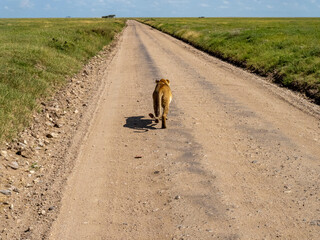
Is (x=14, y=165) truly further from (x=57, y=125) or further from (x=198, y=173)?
(x=198, y=173)

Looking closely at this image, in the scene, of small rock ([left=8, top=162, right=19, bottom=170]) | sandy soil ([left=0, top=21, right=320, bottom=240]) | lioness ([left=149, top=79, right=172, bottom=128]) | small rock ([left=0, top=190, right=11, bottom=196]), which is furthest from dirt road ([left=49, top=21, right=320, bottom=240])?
small rock ([left=8, top=162, right=19, bottom=170])

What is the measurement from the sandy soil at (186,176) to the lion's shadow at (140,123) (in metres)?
0.02

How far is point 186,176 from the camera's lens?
6348 millimetres

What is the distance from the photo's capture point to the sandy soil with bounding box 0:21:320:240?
193 inches

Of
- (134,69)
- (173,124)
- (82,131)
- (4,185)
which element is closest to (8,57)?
(134,69)

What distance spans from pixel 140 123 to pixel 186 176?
136 inches

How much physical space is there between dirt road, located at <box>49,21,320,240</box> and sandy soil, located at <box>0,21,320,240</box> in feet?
0.06

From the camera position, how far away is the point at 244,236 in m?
4.58

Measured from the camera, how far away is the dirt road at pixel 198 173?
4891 millimetres

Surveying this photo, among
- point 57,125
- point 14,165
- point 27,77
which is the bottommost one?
point 57,125

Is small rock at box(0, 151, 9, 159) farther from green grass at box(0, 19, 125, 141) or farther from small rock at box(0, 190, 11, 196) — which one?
small rock at box(0, 190, 11, 196)

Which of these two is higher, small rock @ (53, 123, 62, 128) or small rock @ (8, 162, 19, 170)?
small rock @ (8, 162, 19, 170)

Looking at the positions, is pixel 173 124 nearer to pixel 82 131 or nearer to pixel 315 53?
pixel 82 131

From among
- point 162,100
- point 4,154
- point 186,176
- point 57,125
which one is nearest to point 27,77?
point 57,125
